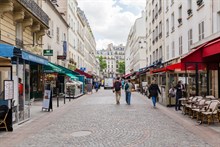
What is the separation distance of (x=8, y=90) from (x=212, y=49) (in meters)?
7.82

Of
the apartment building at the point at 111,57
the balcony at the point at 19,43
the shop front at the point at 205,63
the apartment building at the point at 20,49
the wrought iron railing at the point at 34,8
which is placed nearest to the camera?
the apartment building at the point at 20,49

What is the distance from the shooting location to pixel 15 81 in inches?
433

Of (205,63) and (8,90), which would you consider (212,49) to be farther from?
(8,90)

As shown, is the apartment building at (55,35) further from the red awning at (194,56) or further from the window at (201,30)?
the red awning at (194,56)

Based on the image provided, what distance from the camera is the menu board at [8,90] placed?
9.70 meters

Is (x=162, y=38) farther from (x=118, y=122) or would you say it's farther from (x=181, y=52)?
(x=118, y=122)

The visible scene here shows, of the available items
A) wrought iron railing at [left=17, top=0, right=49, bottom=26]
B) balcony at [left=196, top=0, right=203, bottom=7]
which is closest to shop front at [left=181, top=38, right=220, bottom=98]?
balcony at [left=196, top=0, right=203, bottom=7]

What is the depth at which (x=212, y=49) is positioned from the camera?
11.3 metres

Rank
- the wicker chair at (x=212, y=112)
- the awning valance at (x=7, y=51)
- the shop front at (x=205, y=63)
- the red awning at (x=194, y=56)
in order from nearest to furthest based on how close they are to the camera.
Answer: the awning valance at (x=7, y=51)
the wicker chair at (x=212, y=112)
the shop front at (x=205, y=63)
the red awning at (x=194, y=56)

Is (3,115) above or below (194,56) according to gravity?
below

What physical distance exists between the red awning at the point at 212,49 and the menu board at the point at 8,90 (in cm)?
754

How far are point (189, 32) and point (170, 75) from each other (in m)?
6.96

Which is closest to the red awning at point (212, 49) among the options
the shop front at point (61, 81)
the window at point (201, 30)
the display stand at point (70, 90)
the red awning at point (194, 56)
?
the red awning at point (194, 56)

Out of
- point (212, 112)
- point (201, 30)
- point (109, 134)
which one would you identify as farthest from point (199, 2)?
point (109, 134)
